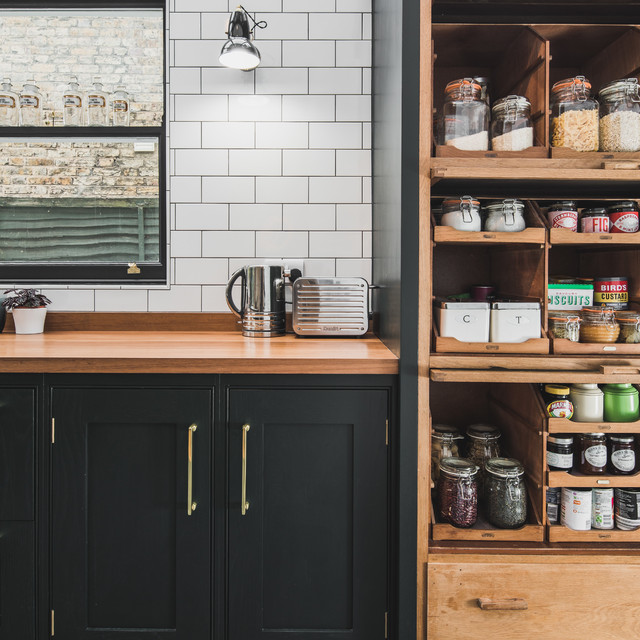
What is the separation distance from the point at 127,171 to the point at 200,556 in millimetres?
1631

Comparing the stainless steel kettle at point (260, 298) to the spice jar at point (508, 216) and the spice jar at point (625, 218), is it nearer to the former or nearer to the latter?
the spice jar at point (508, 216)

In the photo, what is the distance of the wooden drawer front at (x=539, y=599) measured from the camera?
4.69ft

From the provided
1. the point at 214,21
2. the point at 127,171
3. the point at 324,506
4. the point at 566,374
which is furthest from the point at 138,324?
the point at 566,374

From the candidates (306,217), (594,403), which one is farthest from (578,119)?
(306,217)

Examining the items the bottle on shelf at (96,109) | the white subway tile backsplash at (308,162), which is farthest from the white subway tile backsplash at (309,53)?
the bottle on shelf at (96,109)

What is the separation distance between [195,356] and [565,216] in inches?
45.9

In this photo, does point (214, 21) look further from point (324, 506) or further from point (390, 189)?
point (324, 506)

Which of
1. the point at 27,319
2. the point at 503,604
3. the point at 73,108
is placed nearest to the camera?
the point at 503,604

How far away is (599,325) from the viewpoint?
1.52 meters

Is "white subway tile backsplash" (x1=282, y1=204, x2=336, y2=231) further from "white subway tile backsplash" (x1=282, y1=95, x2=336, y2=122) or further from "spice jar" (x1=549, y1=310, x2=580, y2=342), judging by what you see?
"spice jar" (x1=549, y1=310, x2=580, y2=342)

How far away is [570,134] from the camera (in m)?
1.52

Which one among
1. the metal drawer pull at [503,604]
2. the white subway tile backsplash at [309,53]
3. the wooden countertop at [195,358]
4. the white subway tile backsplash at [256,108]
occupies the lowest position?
the metal drawer pull at [503,604]

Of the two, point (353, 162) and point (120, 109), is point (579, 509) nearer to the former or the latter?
point (353, 162)

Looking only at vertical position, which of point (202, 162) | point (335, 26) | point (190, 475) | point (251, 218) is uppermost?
point (335, 26)
